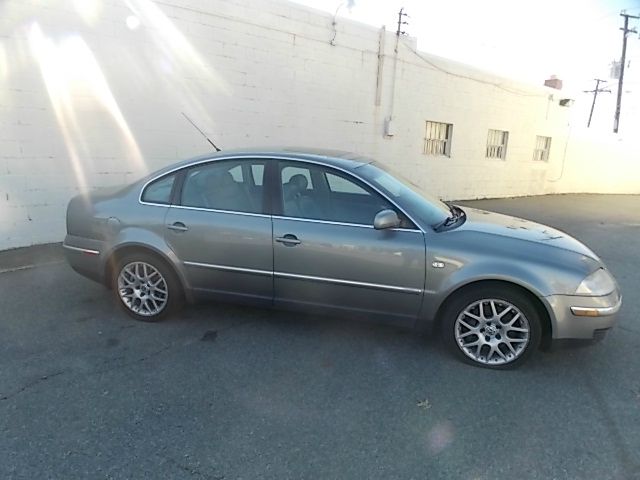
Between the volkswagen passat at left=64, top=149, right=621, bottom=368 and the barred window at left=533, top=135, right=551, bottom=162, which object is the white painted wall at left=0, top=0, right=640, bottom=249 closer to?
the volkswagen passat at left=64, top=149, right=621, bottom=368

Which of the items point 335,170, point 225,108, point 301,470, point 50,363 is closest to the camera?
point 301,470

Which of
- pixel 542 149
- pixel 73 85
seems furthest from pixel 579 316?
pixel 542 149

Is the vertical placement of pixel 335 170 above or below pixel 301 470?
above

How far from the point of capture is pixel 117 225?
12.6 ft

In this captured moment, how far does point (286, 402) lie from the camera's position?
2.83 meters

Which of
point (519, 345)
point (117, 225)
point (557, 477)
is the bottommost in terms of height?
point (557, 477)

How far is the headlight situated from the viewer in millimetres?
3078

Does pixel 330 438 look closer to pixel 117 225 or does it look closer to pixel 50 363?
pixel 50 363

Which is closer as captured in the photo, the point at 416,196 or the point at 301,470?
the point at 301,470

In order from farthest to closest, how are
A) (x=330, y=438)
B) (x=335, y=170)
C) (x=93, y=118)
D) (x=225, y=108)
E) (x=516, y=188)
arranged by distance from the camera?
(x=516, y=188) < (x=225, y=108) < (x=93, y=118) < (x=335, y=170) < (x=330, y=438)

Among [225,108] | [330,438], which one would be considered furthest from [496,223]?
[225,108]

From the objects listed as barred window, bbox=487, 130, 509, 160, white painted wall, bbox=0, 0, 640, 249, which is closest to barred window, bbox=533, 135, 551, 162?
barred window, bbox=487, 130, 509, 160

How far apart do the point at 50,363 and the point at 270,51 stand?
6.55m

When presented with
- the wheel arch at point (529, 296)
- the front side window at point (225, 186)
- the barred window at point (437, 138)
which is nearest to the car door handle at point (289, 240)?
the front side window at point (225, 186)
